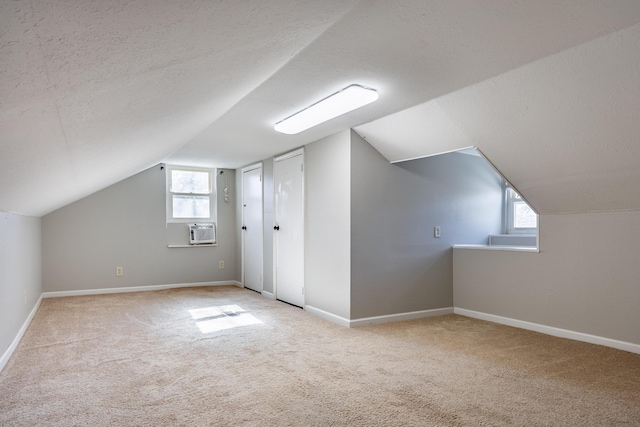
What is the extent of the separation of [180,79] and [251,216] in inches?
185

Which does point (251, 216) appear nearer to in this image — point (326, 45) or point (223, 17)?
point (326, 45)

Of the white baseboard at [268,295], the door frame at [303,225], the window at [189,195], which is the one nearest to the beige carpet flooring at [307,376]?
the door frame at [303,225]

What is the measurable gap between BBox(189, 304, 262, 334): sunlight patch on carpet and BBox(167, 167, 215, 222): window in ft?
7.58

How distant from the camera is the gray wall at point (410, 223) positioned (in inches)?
160

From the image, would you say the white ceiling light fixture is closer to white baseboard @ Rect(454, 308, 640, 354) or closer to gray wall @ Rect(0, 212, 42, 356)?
gray wall @ Rect(0, 212, 42, 356)

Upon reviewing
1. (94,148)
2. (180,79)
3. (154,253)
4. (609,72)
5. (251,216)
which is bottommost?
(154,253)

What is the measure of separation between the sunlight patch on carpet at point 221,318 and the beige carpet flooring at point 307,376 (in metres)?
0.03

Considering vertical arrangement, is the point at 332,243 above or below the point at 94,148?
below

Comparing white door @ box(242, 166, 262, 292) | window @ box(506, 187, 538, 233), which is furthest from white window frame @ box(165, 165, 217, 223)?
window @ box(506, 187, 538, 233)

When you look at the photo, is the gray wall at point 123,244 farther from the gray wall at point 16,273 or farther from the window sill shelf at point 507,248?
the window sill shelf at point 507,248

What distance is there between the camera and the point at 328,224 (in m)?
4.32

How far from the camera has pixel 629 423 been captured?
2.03m

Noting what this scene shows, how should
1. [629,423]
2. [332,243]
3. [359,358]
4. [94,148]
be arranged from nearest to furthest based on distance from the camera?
[629,423] < [94,148] < [359,358] < [332,243]

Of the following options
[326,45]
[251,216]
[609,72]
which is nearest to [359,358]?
[326,45]
